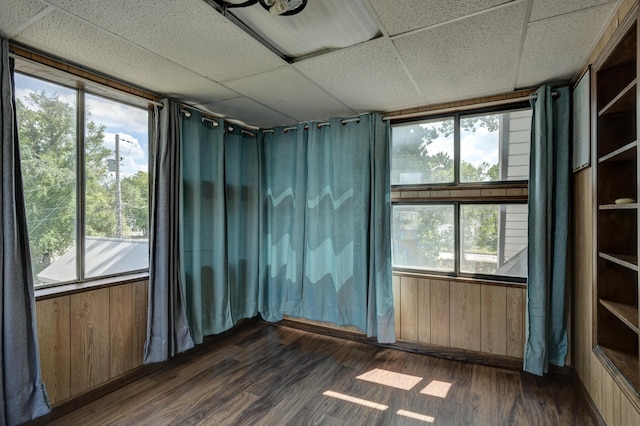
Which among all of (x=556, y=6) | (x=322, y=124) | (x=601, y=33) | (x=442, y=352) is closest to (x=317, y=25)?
(x=556, y=6)

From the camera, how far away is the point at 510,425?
2.01 metres

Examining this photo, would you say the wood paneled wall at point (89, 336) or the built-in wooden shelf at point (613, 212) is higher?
the built-in wooden shelf at point (613, 212)

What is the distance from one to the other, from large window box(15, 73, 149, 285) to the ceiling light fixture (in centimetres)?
156

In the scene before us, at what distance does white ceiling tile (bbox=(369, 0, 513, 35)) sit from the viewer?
1.50 m

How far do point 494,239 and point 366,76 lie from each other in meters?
1.82

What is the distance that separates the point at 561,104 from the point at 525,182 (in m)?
0.64

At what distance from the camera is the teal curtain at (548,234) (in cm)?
241

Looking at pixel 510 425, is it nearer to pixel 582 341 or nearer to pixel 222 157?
pixel 582 341

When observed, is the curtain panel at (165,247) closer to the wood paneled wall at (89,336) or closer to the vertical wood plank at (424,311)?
the wood paneled wall at (89,336)

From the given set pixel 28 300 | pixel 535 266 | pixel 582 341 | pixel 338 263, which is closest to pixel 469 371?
pixel 582 341

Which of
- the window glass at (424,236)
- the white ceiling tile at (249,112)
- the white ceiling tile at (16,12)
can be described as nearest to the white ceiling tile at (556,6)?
the window glass at (424,236)

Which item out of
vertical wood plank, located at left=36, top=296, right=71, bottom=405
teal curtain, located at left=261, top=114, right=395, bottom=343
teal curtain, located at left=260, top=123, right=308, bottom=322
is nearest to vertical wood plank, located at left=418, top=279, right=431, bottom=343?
teal curtain, located at left=261, top=114, right=395, bottom=343

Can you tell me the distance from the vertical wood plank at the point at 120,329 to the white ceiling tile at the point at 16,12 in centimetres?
173

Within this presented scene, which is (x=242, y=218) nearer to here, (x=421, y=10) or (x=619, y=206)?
(x=421, y=10)
